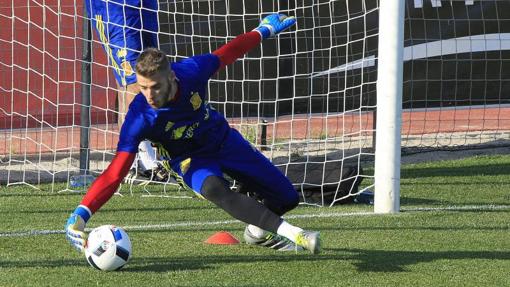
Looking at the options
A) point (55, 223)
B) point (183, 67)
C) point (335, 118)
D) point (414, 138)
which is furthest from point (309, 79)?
point (183, 67)

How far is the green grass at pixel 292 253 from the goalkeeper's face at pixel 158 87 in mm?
940

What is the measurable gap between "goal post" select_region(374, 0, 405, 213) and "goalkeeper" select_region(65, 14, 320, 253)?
140 centimetres

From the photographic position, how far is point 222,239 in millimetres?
6875

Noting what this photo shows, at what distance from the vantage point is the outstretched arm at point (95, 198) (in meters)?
5.78

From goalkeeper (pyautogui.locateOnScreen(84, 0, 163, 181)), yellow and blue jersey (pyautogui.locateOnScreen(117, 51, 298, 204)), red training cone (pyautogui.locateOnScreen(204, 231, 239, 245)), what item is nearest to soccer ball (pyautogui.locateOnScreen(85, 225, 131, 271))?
yellow and blue jersey (pyautogui.locateOnScreen(117, 51, 298, 204))

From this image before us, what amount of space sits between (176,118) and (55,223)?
191 centimetres

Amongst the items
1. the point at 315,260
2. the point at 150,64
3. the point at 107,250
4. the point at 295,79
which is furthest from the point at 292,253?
the point at 295,79

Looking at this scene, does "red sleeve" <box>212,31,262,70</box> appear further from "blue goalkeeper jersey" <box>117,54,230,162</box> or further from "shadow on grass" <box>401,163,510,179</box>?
"shadow on grass" <box>401,163,510,179</box>

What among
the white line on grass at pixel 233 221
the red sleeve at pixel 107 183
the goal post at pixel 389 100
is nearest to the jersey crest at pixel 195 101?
the red sleeve at pixel 107 183

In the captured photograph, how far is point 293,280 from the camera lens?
576 centimetres

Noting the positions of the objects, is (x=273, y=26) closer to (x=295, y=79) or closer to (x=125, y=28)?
(x=125, y=28)

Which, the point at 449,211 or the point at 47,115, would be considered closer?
the point at 449,211

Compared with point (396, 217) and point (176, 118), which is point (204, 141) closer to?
point (176, 118)

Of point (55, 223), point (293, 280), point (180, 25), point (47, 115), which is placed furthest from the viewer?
point (47, 115)
